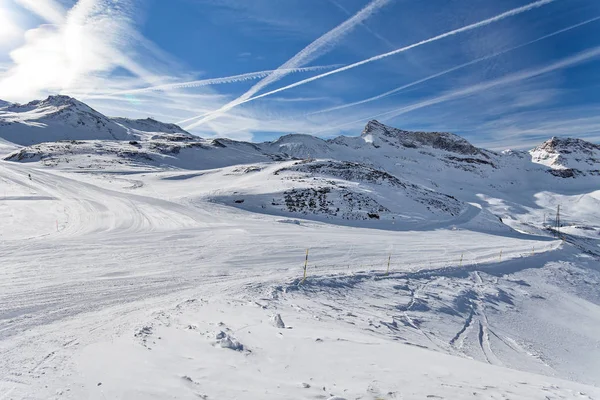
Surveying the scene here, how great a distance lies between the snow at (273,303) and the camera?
4.33 metres

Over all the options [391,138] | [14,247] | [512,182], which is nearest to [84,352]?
[14,247]

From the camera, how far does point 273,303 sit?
26.7 ft

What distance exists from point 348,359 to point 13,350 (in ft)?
18.5

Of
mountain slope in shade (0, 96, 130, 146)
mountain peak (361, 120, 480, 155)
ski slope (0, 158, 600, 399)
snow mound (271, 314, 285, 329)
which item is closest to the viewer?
ski slope (0, 158, 600, 399)

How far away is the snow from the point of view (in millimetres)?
4332

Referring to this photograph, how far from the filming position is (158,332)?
569 centimetres

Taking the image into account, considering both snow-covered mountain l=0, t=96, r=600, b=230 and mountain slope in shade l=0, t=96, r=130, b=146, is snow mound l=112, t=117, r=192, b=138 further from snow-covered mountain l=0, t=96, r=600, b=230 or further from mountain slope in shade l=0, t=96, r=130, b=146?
mountain slope in shade l=0, t=96, r=130, b=146

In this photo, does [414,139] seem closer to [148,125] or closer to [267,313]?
[148,125]

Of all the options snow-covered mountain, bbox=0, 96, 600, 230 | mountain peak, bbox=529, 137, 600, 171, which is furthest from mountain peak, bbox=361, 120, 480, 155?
mountain peak, bbox=529, 137, 600, 171

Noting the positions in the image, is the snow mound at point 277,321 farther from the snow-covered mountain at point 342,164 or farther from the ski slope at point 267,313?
the snow-covered mountain at point 342,164

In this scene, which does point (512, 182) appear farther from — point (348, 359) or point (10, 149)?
point (10, 149)

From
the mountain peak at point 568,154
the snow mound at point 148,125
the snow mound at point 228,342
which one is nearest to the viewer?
the snow mound at point 228,342

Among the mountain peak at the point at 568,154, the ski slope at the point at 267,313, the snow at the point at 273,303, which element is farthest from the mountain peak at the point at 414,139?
the ski slope at the point at 267,313

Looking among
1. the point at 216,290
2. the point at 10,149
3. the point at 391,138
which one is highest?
the point at 391,138
